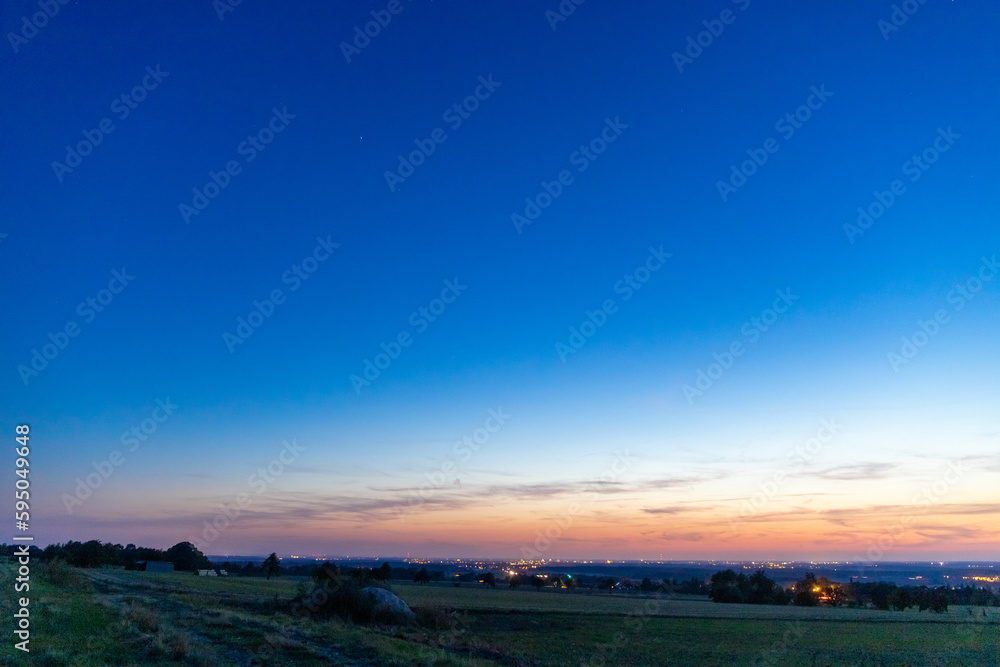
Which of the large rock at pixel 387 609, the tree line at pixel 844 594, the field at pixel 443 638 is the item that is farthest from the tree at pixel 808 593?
the large rock at pixel 387 609

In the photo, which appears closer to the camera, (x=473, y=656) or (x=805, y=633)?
(x=473, y=656)

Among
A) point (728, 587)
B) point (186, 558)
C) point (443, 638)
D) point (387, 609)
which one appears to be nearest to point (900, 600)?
point (728, 587)

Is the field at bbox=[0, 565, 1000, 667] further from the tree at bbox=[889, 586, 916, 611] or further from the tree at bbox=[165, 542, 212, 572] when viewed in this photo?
the tree at bbox=[165, 542, 212, 572]

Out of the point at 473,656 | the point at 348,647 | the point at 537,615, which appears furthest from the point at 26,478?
the point at 537,615

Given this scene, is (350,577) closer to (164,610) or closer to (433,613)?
(433,613)

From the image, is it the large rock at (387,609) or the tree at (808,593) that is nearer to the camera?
the large rock at (387,609)

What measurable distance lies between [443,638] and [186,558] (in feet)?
371

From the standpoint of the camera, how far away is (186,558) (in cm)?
12481

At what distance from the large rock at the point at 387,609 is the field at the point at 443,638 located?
210cm

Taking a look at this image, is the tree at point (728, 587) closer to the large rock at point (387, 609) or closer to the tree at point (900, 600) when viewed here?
the tree at point (900, 600)

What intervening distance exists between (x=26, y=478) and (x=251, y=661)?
7.91 meters

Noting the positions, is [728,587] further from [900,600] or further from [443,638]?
[443,638]

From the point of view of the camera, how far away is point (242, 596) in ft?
151

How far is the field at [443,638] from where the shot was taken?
1714 centimetres
